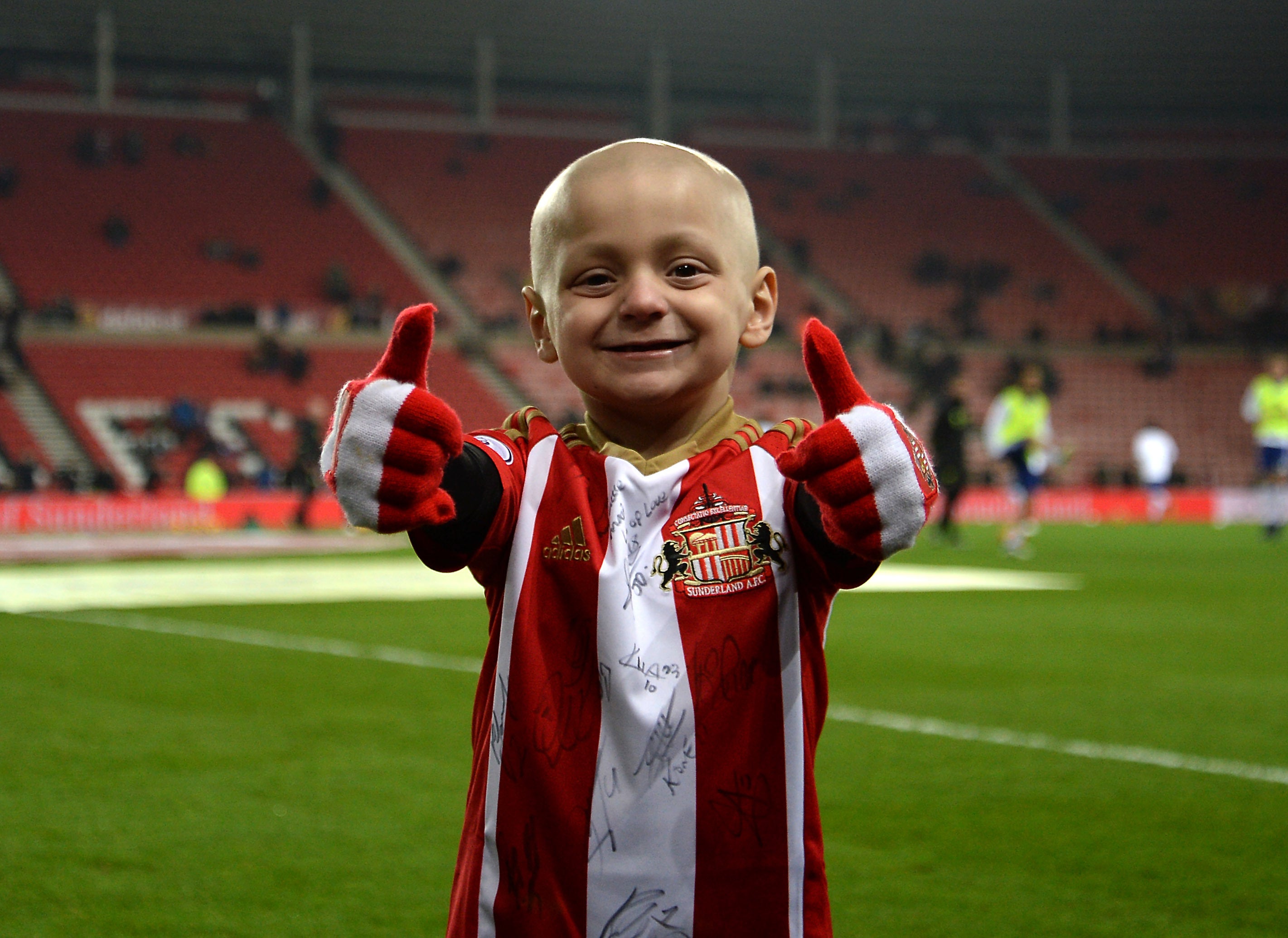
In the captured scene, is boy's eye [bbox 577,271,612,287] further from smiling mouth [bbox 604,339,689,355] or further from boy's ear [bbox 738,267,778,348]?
boy's ear [bbox 738,267,778,348]

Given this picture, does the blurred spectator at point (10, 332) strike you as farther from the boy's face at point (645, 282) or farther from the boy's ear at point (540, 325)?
the boy's face at point (645, 282)

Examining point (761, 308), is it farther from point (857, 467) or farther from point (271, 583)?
point (271, 583)

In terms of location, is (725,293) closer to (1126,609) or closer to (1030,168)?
(1126,609)

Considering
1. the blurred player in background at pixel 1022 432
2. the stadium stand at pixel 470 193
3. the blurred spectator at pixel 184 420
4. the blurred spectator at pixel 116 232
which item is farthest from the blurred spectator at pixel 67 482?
the blurred player in background at pixel 1022 432

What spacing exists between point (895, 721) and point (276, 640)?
3708mm

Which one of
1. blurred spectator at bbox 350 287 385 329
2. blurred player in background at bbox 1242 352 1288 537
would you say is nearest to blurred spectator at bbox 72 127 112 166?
blurred spectator at bbox 350 287 385 329

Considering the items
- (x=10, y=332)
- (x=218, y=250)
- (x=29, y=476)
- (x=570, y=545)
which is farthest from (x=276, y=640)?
(x=218, y=250)

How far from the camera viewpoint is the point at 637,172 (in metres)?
1.94

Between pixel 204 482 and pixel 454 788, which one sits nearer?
pixel 454 788

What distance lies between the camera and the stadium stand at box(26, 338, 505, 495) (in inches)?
971

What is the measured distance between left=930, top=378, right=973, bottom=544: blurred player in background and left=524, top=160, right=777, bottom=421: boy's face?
15226 mm

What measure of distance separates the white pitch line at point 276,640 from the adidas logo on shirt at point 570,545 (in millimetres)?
4988

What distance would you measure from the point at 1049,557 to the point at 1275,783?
11.2m

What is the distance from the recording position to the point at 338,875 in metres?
3.60
